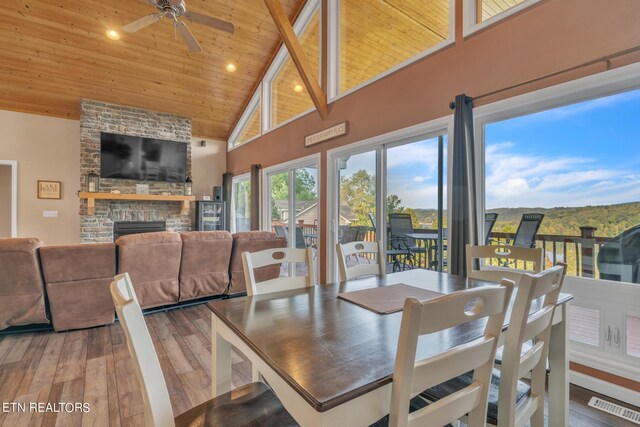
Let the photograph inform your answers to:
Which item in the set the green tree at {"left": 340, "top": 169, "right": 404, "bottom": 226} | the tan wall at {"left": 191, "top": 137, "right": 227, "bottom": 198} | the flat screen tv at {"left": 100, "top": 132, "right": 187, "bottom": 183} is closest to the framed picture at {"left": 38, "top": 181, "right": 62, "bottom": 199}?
the flat screen tv at {"left": 100, "top": 132, "right": 187, "bottom": 183}

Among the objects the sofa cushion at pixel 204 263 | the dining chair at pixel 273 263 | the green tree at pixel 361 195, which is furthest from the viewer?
the green tree at pixel 361 195

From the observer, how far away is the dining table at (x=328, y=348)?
78 cm

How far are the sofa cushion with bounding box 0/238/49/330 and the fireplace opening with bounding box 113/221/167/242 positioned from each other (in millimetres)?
3714

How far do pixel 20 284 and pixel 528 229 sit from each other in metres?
4.37

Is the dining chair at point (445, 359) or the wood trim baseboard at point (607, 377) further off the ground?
the dining chair at point (445, 359)

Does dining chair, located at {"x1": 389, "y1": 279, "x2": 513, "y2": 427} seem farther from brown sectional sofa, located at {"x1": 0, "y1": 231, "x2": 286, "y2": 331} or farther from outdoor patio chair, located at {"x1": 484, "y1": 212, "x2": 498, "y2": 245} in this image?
brown sectional sofa, located at {"x1": 0, "y1": 231, "x2": 286, "y2": 331}

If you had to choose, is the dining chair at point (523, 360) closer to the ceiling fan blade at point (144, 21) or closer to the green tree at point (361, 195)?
the green tree at point (361, 195)

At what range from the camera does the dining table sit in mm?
776

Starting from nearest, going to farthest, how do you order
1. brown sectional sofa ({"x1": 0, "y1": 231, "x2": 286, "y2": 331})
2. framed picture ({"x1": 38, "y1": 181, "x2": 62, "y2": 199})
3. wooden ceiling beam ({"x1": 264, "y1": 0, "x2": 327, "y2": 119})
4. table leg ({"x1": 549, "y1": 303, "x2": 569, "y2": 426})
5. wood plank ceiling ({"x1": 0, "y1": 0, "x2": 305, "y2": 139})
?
table leg ({"x1": 549, "y1": 303, "x2": 569, "y2": 426})
brown sectional sofa ({"x1": 0, "y1": 231, "x2": 286, "y2": 331})
wooden ceiling beam ({"x1": 264, "y1": 0, "x2": 327, "y2": 119})
wood plank ceiling ({"x1": 0, "y1": 0, "x2": 305, "y2": 139})
framed picture ({"x1": 38, "y1": 181, "x2": 62, "y2": 199})

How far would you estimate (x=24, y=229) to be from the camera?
5.77 meters

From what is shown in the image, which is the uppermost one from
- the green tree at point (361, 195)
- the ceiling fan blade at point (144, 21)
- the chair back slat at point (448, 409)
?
the ceiling fan blade at point (144, 21)

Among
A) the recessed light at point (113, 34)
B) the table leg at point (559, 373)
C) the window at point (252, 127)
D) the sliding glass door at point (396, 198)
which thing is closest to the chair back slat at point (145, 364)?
the table leg at point (559, 373)

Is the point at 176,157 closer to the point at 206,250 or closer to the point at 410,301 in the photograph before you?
the point at 206,250

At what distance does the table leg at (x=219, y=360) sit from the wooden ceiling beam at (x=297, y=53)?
12.1 ft
